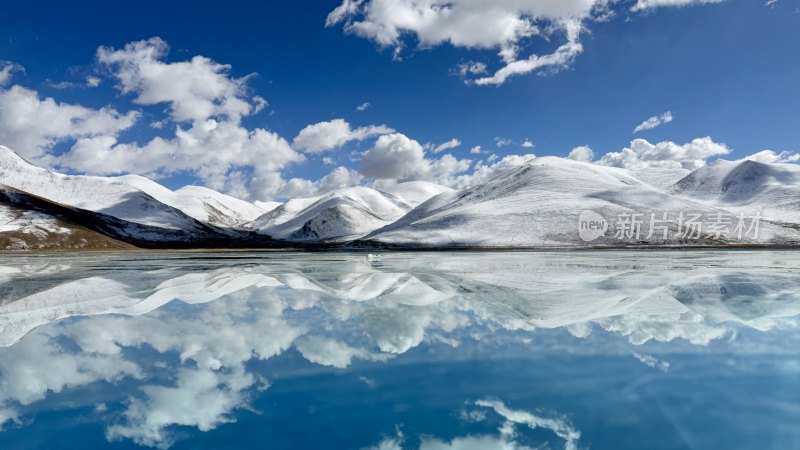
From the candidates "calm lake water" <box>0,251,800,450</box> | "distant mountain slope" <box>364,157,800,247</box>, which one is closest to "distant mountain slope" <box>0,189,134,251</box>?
"distant mountain slope" <box>364,157,800,247</box>

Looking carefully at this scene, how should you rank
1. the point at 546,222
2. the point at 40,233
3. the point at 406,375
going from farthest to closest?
the point at 40,233 < the point at 546,222 < the point at 406,375

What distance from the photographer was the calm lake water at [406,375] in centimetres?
900

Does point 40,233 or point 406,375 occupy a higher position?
point 406,375

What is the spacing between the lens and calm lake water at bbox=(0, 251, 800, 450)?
29.5 feet

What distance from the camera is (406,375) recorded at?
40.2 feet

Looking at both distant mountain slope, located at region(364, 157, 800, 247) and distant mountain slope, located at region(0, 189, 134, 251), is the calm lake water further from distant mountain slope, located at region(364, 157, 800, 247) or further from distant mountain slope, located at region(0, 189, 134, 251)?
distant mountain slope, located at region(0, 189, 134, 251)

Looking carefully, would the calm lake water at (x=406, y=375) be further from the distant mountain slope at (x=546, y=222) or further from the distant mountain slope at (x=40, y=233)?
the distant mountain slope at (x=40, y=233)

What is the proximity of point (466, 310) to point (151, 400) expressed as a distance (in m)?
13.9

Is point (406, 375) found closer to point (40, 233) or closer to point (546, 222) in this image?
point (546, 222)

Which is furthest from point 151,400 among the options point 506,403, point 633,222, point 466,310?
point 633,222

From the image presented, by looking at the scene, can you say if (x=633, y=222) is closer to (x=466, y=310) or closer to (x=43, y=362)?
(x=466, y=310)

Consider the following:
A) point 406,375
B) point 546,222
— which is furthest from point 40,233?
point 406,375

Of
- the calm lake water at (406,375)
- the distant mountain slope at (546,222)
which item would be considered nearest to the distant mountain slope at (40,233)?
the distant mountain slope at (546,222)

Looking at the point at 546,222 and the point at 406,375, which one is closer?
the point at 406,375
